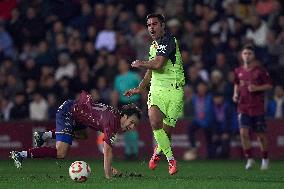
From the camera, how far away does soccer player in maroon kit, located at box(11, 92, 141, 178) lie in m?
14.8

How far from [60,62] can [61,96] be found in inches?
53.2

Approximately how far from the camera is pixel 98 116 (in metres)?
15.1

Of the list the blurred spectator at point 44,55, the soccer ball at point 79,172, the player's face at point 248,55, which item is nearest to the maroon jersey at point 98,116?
the soccer ball at point 79,172

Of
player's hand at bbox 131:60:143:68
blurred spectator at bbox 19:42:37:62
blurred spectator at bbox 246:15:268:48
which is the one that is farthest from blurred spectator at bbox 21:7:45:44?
player's hand at bbox 131:60:143:68

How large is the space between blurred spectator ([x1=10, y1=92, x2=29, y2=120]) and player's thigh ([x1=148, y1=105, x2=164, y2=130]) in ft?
29.4

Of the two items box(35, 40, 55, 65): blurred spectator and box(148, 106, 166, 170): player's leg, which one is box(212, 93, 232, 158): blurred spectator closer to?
box(35, 40, 55, 65): blurred spectator

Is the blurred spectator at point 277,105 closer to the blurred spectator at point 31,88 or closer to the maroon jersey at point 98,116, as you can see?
the blurred spectator at point 31,88

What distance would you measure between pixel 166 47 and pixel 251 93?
4.14m

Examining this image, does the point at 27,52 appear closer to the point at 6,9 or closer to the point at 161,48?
the point at 6,9

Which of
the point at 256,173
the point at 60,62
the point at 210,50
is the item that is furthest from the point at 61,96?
the point at 256,173

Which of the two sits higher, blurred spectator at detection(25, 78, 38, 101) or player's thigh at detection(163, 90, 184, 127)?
blurred spectator at detection(25, 78, 38, 101)

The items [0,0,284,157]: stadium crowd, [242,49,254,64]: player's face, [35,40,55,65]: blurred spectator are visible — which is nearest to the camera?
[242,49,254,64]: player's face

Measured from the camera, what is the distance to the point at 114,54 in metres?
24.9

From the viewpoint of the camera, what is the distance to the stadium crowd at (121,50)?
2344 centimetres
